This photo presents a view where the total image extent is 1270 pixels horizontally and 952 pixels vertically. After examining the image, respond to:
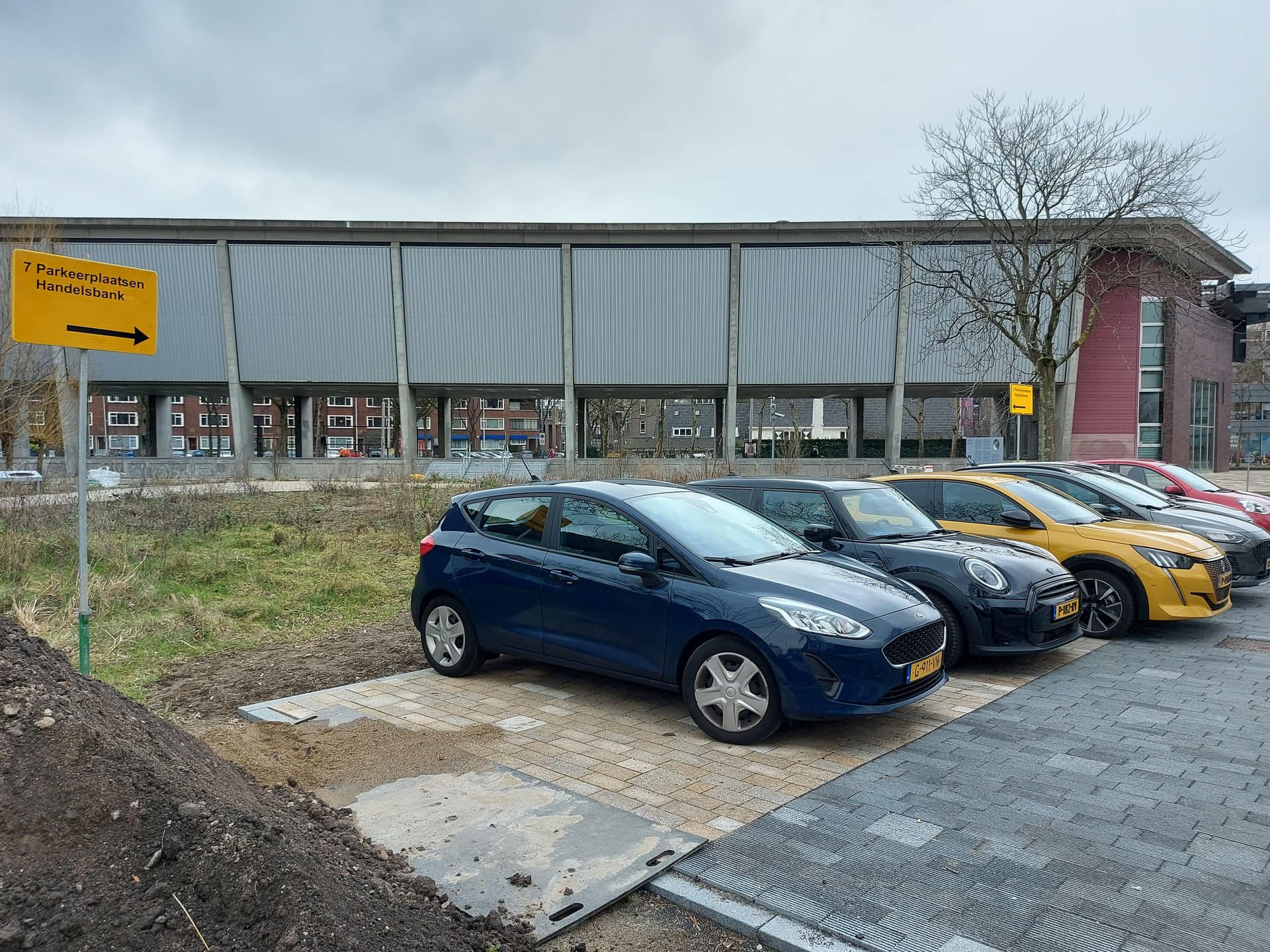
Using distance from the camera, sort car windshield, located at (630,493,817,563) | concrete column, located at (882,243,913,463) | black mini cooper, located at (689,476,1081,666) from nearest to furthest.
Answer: car windshield, located at (630,493,817,563) → black mini cooper, located at (689,476,1081,666) → concrete column, located at (882,243,913,463)

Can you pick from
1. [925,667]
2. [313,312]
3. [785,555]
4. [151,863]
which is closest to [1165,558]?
[925,667]

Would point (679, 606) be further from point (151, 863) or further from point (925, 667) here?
point (151, 863)

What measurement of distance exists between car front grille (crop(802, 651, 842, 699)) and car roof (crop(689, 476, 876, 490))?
3.01m

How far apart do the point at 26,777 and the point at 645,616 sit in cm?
325

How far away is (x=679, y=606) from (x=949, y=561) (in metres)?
2.77

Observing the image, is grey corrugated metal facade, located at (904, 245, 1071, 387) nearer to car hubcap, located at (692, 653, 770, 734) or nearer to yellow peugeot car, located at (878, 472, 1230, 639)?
yellow peugeot car, located at (878, 472, 1230, 639)

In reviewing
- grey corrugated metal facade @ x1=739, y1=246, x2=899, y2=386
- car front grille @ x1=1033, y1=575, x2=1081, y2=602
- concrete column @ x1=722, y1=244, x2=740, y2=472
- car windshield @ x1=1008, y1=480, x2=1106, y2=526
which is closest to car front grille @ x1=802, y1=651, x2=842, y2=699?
car front grille @ x1=1033, y1=575, x2=1081, y2=602

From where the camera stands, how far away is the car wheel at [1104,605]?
26.5ft

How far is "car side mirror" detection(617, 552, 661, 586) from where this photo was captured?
5.25 metres

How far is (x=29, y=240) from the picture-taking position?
2250 cm

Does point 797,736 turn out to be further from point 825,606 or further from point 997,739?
point 997,739

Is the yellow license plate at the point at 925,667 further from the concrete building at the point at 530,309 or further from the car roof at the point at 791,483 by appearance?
the concrete building at the point at 530,309

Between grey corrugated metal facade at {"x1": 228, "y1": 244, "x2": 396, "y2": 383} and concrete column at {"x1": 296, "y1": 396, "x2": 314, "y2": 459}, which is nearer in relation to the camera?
grey corrugated metal facade at {"x1": 228, "y1": 244, "x2": 396, "y2": 383}

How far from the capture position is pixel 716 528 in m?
5.92
